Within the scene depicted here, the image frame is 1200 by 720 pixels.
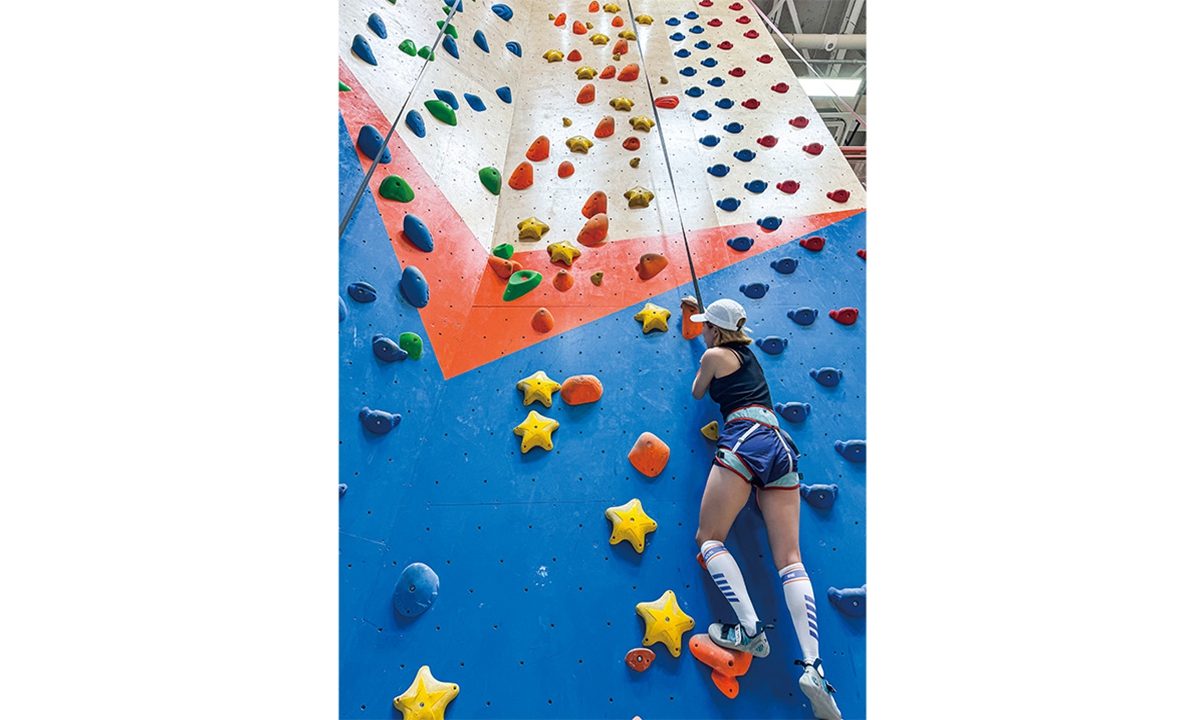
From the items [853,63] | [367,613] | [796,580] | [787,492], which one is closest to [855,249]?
[787,492]

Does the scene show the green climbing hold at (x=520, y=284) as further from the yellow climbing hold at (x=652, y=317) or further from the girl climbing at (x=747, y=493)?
the girl climbing at (x=747, y=493)

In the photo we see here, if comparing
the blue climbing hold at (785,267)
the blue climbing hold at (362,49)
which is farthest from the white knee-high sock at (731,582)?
the blue climbing hold at (362,49)

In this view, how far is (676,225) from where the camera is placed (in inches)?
143

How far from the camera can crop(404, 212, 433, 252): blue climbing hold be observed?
292 centimetres

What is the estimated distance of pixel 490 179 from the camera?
372 cm

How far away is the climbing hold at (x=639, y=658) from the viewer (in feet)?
6.76

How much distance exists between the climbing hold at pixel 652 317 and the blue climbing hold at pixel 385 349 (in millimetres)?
1088

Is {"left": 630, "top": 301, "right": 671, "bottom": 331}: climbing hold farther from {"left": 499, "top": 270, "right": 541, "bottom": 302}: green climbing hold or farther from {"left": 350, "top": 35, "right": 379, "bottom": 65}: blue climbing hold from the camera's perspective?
{"left": 350, "top": 35, "right": 379, "bottom": 65}: blue climbing hold

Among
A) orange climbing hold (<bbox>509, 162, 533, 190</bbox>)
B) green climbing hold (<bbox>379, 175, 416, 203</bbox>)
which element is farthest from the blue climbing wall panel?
orange climbing hold (<bbox>509, 162, 533, 190</bbox>)

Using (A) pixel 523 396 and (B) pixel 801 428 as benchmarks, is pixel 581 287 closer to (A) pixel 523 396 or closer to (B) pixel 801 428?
(A) pixel 523 396

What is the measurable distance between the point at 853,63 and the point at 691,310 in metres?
6.72

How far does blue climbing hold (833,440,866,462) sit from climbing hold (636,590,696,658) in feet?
3.16

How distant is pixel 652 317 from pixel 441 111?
5.63 feet

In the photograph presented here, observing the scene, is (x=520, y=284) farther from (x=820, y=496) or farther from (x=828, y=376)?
(x=820, y=496)
